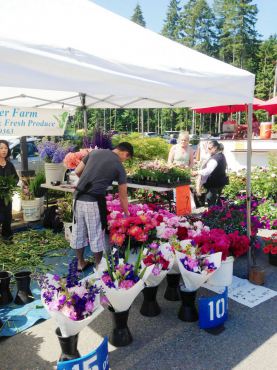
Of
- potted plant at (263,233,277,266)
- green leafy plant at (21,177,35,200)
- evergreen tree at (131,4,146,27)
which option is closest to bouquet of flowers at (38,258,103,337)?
potted plant at (263,233,277,266)

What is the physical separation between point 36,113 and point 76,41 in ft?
10.0

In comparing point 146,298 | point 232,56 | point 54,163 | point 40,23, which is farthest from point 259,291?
point 232,56

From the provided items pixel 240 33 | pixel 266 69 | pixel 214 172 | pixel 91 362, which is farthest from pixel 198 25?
pixel 91 362

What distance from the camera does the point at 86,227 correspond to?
3695 millimetres

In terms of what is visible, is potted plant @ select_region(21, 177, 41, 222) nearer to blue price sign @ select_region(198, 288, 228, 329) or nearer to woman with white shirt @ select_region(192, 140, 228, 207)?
woman with white shirt @ select_region(192, 140, 228, 207)

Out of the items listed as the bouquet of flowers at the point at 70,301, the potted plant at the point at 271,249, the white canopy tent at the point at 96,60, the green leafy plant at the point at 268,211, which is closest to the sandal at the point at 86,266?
the bouquet of flowers at the point at 70,301

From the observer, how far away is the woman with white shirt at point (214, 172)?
18.4 feet

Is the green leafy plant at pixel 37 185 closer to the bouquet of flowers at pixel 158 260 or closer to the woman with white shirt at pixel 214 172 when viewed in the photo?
the woman with white shirt at pixel 214 172

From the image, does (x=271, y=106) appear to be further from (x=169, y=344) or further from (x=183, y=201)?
(x=169, y=344)

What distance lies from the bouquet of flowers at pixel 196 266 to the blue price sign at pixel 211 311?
0.49 ft

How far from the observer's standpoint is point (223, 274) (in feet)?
10.4

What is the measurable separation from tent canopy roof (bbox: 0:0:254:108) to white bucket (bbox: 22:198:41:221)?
3.33 metres

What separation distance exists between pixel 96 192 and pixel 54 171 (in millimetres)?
2351

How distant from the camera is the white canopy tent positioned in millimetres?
2219
